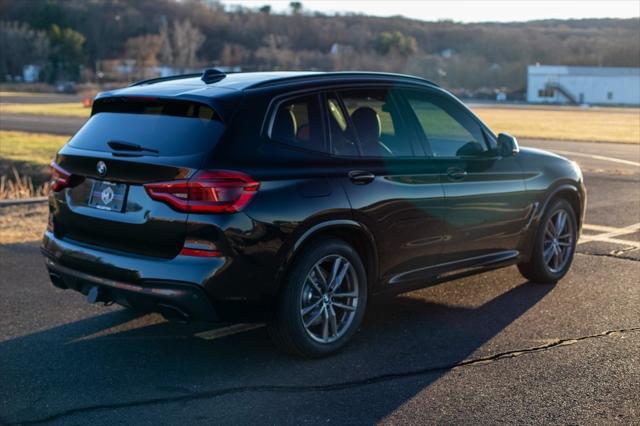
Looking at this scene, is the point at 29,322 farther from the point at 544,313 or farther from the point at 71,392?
the point at 544,313

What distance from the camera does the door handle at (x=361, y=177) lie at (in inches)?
208

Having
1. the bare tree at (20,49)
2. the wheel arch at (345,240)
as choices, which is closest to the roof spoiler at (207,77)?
the wheel arch at (345,240)

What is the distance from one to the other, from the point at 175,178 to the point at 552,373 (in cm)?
255

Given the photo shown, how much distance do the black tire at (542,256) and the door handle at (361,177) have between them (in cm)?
224

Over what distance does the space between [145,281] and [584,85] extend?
101483mm

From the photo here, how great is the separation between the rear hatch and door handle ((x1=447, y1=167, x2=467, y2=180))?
6.40 ft

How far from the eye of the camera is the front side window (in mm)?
5438

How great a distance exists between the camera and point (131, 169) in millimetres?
4824

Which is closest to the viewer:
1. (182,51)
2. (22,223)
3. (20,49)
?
(22,223)

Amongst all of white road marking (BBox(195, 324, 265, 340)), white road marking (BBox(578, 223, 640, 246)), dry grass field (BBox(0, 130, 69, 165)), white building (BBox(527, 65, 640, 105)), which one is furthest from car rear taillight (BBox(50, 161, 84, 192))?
white building (BBox(527, 65, 640, 105))

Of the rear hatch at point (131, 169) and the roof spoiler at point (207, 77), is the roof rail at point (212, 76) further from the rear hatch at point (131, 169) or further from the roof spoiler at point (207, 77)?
the rear hatch at point (131, 169)

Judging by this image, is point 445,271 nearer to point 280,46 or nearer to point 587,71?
point 587,71

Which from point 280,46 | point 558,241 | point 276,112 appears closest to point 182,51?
point 280,46

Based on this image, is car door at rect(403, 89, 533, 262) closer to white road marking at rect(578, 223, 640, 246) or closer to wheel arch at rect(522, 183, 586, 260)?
wheel arch at rect(522, 183, 586, 260)
